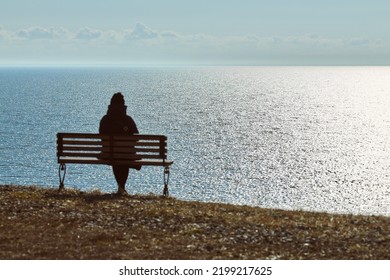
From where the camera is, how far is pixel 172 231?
522 inches

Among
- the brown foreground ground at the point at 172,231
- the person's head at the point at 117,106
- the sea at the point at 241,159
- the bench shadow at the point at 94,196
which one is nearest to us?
the brown foreground ground at the point at 172,231

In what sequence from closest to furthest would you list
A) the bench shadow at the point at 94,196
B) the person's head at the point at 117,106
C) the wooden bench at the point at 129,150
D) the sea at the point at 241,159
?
the bench shadow at the point at 94,196, the wooden bench at the point at 129,150, the person's head at the point at 117,106, the sea at the point at 241,159

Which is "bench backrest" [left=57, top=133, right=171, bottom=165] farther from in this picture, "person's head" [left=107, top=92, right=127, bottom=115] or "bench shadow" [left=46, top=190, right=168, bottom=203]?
"bench shadow" [left=46, top=190, right=168, bottom=203]

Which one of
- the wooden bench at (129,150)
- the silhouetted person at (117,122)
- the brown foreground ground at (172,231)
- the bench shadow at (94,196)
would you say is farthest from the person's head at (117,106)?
the brown foreground ground at (172,231)

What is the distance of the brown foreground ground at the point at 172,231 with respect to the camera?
11.4m

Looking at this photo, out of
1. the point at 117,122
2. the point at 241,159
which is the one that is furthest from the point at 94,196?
the point at 241,159

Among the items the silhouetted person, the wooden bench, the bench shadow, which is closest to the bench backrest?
the wooden bench

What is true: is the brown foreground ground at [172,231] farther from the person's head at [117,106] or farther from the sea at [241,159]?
the sea at [241,159]

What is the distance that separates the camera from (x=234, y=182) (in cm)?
8944

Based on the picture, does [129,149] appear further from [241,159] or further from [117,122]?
[241,159]

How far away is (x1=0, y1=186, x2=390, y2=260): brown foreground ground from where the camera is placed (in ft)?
37.3

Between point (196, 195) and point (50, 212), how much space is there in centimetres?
6487

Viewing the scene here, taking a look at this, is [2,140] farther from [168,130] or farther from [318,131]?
[318,131]
